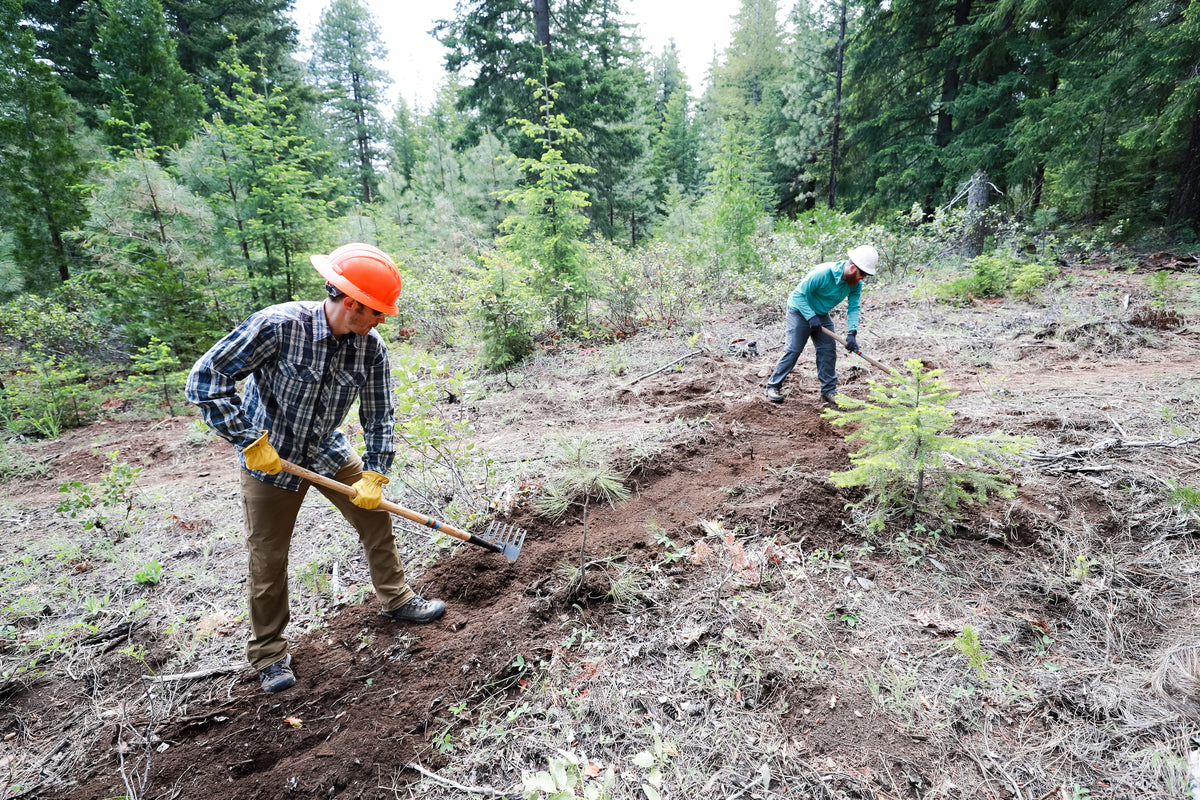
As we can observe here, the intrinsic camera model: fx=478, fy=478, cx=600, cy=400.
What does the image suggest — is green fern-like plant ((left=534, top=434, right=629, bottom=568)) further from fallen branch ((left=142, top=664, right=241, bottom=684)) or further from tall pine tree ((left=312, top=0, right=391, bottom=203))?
tall pine tree ((left=312, top=0, right=391, bottom=203))

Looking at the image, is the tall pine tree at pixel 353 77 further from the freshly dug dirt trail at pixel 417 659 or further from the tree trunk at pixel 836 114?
the freshly dug dirt trail at pixel 417 659

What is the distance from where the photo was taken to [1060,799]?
177 centimetres

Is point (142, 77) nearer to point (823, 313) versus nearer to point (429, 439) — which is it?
point (429, 439)

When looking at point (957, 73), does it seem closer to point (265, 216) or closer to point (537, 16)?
point (537, 16)

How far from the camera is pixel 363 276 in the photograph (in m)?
2.36

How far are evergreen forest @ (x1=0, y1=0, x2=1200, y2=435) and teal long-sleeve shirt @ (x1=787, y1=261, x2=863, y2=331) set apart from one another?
4373 millimetres

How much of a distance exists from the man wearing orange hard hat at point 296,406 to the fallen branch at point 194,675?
0.25 meters

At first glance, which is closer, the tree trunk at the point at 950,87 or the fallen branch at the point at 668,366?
the fallen branch at the point at 668,366

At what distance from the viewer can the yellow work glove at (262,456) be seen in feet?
→ 7.54

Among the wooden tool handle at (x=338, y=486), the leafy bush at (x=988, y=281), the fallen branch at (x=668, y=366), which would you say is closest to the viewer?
the wooden tool handle at (x=338, y=486)

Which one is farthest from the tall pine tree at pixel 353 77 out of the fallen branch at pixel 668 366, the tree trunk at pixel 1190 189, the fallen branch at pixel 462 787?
the tree trunk at pixel 1190 189

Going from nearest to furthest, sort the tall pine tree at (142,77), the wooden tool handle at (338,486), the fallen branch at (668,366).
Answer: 1. the wooden tool handle at (338,486)
2. the fallen branch at (668,366)
3. the tall pine tree at (142,77)

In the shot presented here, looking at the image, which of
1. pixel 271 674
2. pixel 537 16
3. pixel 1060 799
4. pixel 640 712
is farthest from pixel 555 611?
pixel 537 16

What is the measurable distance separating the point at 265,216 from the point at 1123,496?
1159 centimetres
